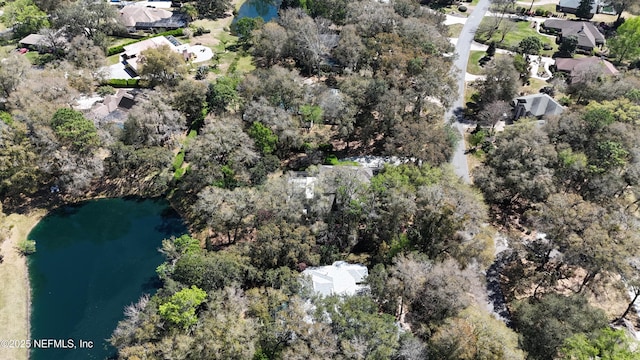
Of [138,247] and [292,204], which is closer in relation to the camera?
[292,204]

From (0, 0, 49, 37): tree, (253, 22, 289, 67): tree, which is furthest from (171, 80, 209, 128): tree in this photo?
(0, 0, 49, 37): tree

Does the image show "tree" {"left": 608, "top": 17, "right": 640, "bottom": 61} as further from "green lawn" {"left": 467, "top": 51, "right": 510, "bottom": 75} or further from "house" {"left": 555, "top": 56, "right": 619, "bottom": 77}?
"green lawn" {"left": 467, "top": 51, "right": 510, "bottom": 75}

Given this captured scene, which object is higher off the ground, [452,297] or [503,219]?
[452,297]

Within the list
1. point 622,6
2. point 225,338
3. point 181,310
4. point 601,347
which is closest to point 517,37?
point 622,6

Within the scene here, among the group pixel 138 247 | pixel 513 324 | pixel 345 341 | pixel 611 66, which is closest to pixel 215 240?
pixel 138 247

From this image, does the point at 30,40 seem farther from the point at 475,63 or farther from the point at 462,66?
the point at 475,63

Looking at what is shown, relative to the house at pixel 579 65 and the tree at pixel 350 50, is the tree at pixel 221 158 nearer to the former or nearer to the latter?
the tree at pixel 350 50

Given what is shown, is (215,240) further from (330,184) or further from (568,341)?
(568,341)
